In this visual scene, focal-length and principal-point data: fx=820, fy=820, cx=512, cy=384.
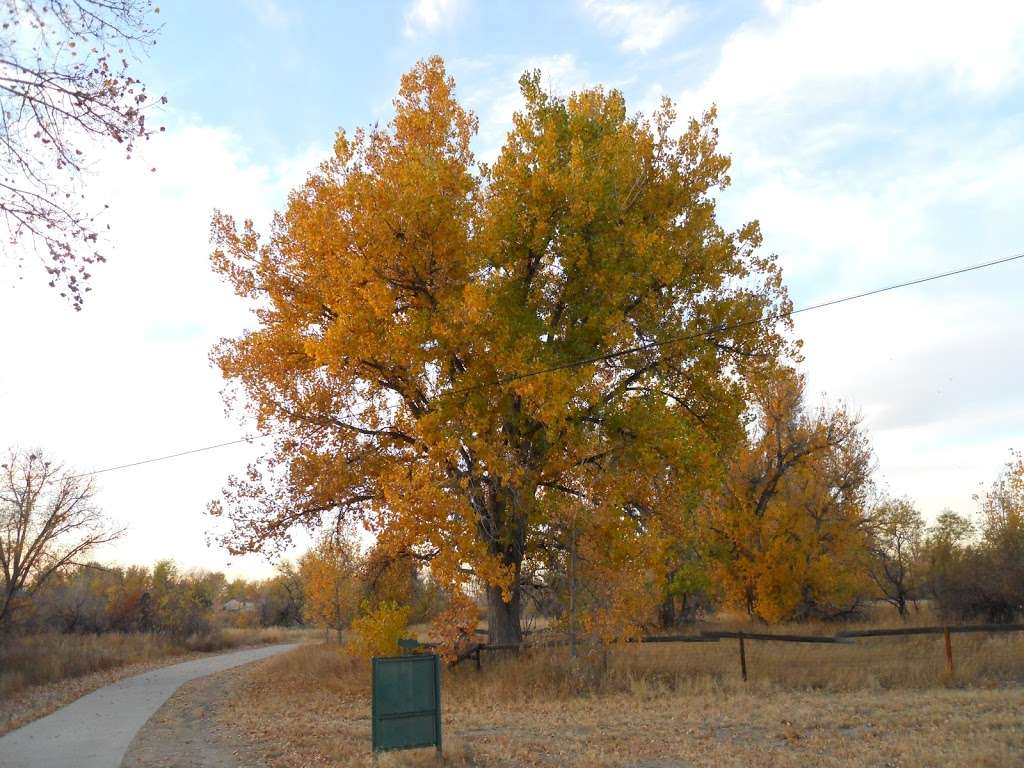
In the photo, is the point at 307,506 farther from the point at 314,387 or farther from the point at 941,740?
the point at 941,740

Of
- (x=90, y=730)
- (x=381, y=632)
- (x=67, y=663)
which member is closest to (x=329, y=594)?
(x=67, y=663)

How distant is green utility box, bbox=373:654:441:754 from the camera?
9.57m

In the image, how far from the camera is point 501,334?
16094mm

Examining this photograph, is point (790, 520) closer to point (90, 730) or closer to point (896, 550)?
point (896, 550)

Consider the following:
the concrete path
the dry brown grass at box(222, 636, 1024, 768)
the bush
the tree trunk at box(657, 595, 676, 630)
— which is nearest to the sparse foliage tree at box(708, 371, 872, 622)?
the tree trunk at box(657, 595, 676, 630)

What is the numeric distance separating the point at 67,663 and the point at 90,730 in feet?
49.0

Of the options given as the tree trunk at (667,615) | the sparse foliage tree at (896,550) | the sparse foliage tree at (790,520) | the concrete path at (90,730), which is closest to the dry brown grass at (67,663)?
the concrete path at (90,730)

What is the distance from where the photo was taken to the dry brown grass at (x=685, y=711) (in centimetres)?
974

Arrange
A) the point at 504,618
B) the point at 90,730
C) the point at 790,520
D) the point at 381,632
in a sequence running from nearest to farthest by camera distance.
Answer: the point at 90,730
the point at 381,632
the point at 504,618
the point at 790,520

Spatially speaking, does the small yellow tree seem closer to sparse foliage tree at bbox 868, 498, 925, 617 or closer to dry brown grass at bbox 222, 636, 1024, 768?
dry brown grass at bbox 222, 636, 1024, 768

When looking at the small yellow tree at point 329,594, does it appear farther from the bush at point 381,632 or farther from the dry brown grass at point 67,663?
the bush at point 381,632

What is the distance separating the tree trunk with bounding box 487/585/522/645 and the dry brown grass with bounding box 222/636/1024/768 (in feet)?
2.53

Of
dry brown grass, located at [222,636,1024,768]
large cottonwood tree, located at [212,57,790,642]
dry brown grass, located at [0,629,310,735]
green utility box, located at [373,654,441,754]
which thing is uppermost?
large cottonwood tree, located at [212,57,790,642]

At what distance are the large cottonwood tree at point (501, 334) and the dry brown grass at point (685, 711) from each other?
2.48 m
